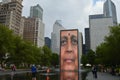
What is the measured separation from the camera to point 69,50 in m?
16.6

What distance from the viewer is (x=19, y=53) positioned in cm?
7625

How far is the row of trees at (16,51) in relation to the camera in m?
59.9

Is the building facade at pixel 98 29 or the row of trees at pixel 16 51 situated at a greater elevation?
the building facade at pixel 98 29

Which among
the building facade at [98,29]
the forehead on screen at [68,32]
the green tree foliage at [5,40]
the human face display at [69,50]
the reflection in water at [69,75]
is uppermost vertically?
the building facade at [98,29]

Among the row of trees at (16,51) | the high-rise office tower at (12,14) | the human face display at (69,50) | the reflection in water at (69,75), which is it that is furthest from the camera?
the high-rise office tower at (12,14)

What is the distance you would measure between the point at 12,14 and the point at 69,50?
496 ft

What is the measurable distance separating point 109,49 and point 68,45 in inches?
1396

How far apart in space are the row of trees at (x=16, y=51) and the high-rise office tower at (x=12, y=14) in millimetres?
63817

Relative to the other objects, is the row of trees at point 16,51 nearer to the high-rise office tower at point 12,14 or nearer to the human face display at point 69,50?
the human face display at point 69,50

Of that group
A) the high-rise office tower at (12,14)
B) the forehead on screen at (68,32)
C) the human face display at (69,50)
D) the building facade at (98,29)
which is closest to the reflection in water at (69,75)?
the human face display at (69,50)

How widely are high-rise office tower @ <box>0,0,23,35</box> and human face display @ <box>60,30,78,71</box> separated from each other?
145 meters

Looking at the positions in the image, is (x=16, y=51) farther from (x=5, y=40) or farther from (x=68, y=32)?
(x=68, y=32)

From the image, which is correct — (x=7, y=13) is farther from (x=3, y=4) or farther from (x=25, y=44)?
(x=25, y=44)

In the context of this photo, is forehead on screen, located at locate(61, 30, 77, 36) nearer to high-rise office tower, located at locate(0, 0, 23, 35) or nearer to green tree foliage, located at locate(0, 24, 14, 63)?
green tree foliage, located at locate(0, 24, 14, 63)
